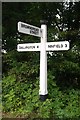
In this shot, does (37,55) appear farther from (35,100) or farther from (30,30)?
(30,30)

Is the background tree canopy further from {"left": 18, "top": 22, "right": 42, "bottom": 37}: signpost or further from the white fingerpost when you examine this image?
{"left": 18, "top": 22, "right": 42, "bottom": 37}: signpost

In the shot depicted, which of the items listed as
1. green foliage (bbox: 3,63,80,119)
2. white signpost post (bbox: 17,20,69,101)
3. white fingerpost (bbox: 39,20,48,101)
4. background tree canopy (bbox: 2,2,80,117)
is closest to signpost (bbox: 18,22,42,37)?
white signpost post (bbox: 17,20,69,101)

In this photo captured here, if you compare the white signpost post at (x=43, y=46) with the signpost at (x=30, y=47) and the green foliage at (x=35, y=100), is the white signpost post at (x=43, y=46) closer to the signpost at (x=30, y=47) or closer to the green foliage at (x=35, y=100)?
the signpost at (x=30, y=47)

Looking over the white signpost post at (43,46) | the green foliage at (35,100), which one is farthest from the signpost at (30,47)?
the green foliage at (35,100)

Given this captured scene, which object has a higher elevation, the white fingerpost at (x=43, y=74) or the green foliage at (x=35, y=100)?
the white fingerpost at (x=43, y=74)

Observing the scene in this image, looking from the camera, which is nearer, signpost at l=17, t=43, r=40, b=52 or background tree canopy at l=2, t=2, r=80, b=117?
signpost at l=17, t=43, r=40, b=52

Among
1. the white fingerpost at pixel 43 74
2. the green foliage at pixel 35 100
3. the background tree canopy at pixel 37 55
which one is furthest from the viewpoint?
the background tree canopy at pixel 37 55

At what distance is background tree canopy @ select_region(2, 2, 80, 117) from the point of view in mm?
6586

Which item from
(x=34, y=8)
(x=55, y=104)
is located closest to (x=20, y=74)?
(x=55, y=104)

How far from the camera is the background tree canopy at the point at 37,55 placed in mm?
6586

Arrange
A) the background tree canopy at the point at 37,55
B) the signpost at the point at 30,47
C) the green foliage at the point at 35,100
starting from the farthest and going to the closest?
the background tree canopy at the point at 37,55 < the green foliage at the point at 35,100 < the signpost at the point at 30,47

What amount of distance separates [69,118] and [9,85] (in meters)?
1.96

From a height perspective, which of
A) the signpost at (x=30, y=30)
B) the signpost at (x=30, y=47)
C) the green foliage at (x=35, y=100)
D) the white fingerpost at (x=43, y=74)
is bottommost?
the green foliage at (x=35, y=100)

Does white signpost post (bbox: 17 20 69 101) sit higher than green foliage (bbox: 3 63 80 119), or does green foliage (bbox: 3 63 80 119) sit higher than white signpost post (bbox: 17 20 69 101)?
white signpost post (bbox: 17 20 69 101)
